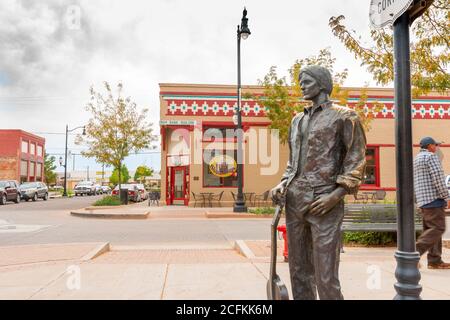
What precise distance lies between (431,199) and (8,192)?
91.5 feet

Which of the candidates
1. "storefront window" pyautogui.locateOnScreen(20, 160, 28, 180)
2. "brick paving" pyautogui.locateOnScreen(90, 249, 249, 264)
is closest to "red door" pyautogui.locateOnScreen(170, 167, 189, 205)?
"brick paving" pyautogui.locateOnScreen(90, 249, 249, 264)

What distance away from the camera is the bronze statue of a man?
2.87 metres

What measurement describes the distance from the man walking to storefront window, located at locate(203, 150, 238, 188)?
15.8 metres

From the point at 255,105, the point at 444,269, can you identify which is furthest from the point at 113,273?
the point at 255,105

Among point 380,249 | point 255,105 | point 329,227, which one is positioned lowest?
point 380,249

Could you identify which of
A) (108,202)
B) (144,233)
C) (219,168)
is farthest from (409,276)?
(108,202)

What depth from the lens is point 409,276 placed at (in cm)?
300

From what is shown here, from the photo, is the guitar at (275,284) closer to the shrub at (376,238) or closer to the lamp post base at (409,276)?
the lamp post base at (409,276)

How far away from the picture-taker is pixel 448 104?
2267 cm

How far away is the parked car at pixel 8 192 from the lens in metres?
26.3

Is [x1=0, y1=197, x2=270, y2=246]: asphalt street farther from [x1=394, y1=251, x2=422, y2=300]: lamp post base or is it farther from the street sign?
the street sign

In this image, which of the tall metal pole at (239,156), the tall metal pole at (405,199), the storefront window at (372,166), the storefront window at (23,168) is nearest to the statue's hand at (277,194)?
the tall metal pole at (405,199)
